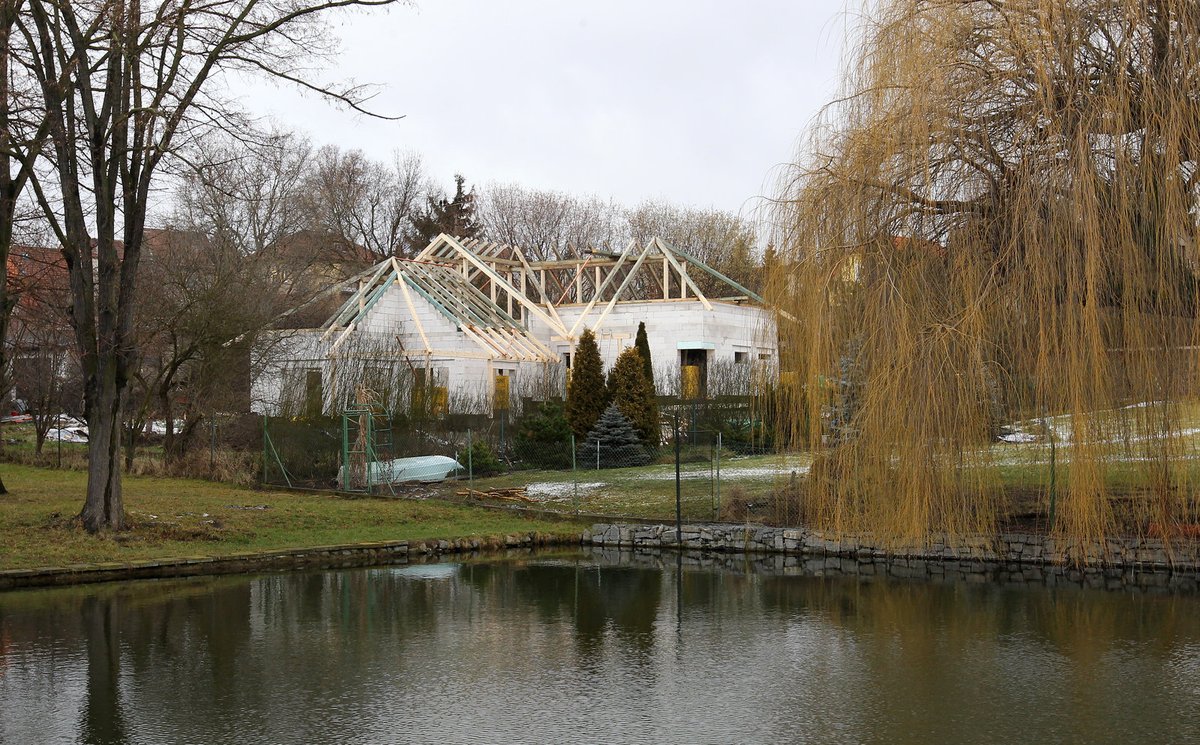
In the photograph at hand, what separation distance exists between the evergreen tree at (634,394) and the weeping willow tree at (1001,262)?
46.6 ft

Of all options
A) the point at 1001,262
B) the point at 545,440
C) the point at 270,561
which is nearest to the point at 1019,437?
the point at 1001,262

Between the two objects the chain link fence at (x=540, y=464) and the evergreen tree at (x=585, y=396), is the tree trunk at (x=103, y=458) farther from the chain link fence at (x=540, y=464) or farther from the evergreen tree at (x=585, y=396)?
the evergreen tree at (x=585, y=396)

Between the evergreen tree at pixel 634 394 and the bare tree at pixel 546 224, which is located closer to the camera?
the evergreen tree at pixel 634 394

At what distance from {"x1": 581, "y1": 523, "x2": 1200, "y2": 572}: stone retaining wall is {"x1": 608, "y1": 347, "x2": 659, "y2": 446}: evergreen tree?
10.3 metres

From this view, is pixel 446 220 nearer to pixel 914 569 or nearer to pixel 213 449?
pixel 213 449

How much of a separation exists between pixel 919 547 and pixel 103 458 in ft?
38.2

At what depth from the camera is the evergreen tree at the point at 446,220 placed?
65.2 meters

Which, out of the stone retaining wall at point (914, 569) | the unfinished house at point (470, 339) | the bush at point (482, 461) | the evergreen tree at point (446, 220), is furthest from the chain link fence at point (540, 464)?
the evergreen tree at point (446, 220)

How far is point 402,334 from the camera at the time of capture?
38.4 m

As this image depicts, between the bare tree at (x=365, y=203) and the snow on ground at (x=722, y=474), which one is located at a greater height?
the bare tree at (x=365, y=203)

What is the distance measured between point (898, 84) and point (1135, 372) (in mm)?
4661

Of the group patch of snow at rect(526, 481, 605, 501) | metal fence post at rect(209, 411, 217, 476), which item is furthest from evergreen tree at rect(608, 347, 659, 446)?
metal fence post at rect(209, 411, 217, 476)

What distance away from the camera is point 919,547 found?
53.0 ft

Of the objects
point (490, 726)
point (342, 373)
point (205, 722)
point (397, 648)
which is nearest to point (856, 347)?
point (397, 648)
